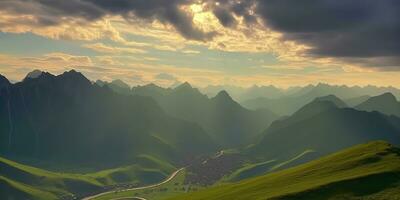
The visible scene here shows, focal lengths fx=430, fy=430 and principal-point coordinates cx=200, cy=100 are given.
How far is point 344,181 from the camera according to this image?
102312 mm

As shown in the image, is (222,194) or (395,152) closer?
(395,152)

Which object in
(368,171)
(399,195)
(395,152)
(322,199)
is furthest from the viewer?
(395,152)

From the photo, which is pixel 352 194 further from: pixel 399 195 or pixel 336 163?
pixel 336 163

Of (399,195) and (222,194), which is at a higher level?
(399,195)

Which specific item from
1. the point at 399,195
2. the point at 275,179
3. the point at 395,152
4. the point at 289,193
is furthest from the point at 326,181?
the point at 275,179

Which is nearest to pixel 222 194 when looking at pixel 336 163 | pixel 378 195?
pixel 336 163

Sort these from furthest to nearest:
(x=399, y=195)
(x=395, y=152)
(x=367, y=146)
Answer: (x=367, y=146) → (x=395, y=152) → (x=399, y=195)

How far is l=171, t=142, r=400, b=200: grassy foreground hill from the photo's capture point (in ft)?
316

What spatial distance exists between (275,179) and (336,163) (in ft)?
71.9

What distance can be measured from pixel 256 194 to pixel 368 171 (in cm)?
3216

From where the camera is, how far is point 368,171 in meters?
110

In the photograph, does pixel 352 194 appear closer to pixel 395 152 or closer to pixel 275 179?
pixel 395 152

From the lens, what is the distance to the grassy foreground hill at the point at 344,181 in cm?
9642

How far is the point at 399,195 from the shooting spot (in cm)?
8944
